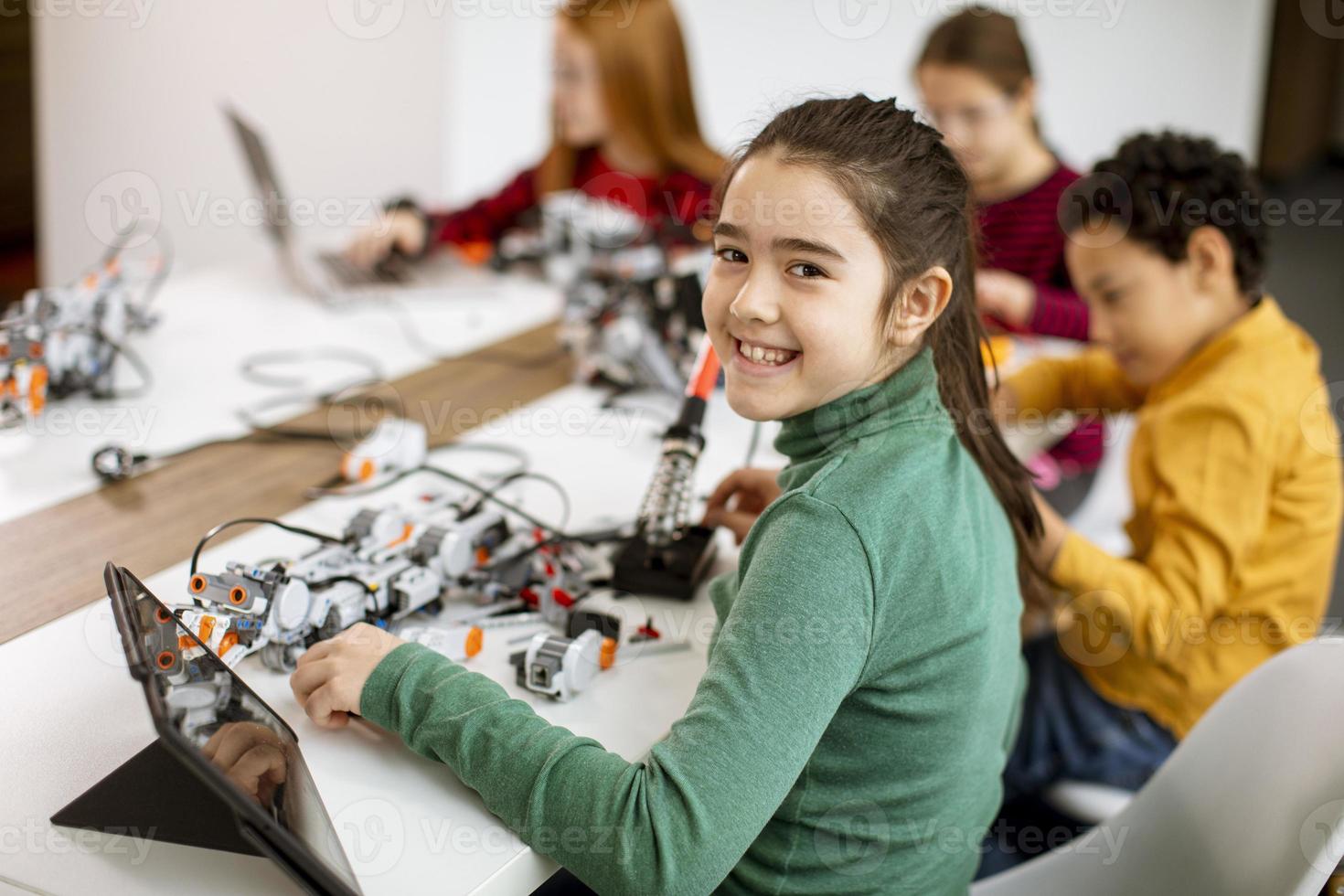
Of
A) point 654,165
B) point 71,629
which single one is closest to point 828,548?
point 71,629

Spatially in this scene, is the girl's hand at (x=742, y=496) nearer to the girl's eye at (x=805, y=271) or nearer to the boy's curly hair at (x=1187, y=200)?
the girl's eye at (x=805, y=271)

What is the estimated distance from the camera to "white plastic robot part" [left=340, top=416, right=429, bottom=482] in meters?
1.32

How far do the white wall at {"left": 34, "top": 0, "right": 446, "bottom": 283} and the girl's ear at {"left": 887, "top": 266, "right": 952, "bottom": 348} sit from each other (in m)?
1.96

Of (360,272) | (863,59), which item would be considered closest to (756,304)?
(360,272)

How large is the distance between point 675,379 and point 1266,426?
2.47ft

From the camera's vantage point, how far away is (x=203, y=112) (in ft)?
9.42

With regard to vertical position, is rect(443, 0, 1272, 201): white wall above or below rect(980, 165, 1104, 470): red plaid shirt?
above

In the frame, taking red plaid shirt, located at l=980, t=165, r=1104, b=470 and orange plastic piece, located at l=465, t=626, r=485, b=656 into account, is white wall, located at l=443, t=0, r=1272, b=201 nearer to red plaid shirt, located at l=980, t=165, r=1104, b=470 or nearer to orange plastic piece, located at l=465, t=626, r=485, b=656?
red plaid shirt, located at l=980, t=165, r=1104, b=470

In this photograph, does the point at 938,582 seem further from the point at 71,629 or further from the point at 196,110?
the point at 196,110

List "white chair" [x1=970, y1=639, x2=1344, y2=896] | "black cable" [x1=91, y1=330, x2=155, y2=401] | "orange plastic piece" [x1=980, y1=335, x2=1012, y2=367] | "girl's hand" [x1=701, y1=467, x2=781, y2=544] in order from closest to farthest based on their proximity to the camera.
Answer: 1. "white chair" [x1=970, y1=639, x2=1344, y2=896]
2. "girl's hand" [x1=701, y1=467, x2=781, y2=544]
3. "black cable" [x1=91, y1=330, x2=155, y2=401]
4. "orange plastic piece" [x1=980, y1=335, x2=1012, y2=367]

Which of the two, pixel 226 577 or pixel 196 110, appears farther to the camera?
pixel 196 110

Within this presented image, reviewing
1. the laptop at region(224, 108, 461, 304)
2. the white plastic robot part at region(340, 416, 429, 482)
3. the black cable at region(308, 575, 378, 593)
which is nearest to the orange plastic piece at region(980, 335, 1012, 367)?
the white plastic robot part at region(340, 416, 429, 482)

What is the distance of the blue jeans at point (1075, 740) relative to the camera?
1.34m

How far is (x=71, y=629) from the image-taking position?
100 centimetres
